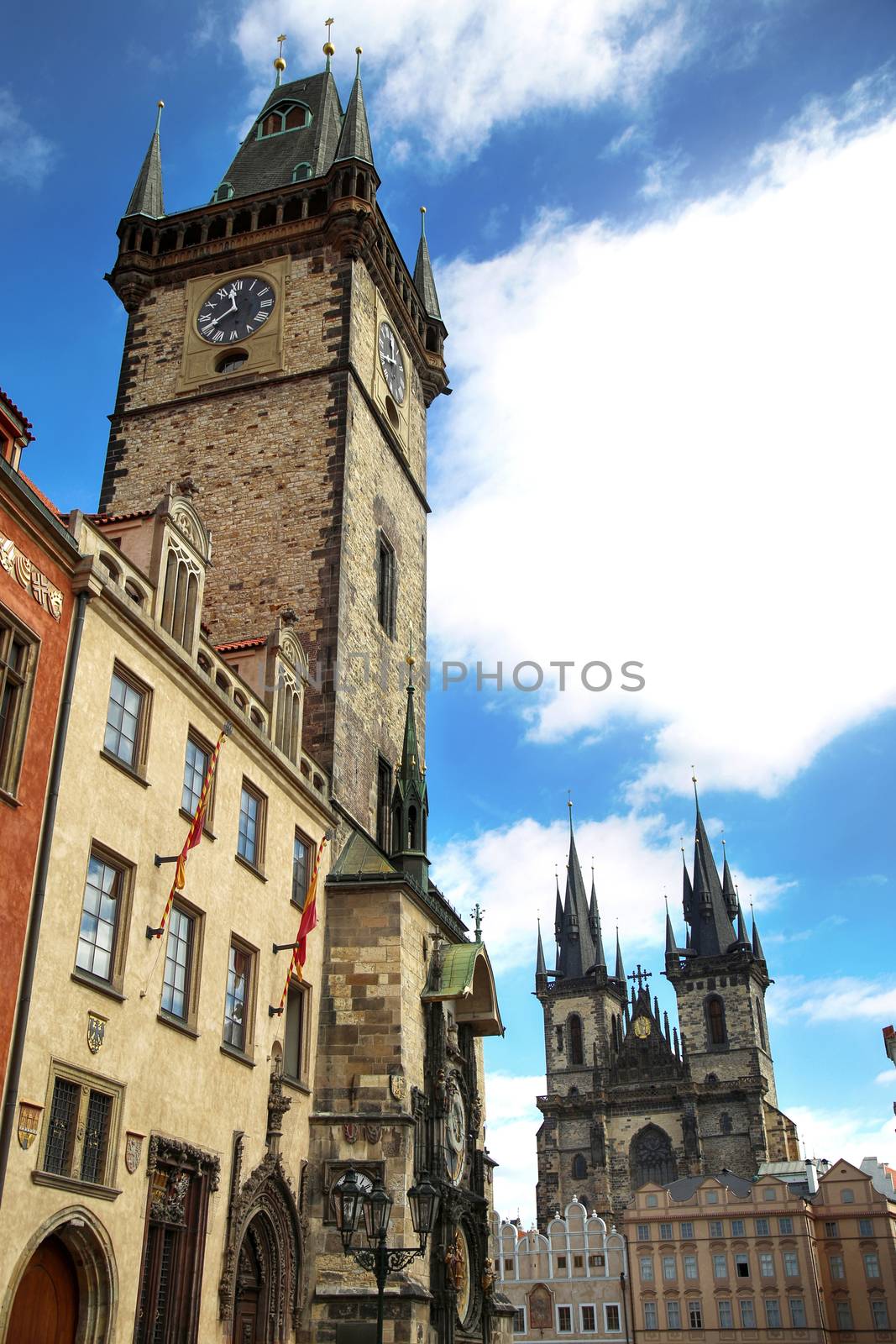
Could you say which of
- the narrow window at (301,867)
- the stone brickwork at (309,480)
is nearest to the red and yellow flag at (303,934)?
the narrow window at (301,867)

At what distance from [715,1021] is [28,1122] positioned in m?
86.1

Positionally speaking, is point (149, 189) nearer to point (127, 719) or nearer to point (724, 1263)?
point (127, 719)

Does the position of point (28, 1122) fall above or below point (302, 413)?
below

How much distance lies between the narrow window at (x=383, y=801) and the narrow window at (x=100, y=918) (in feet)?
33.2

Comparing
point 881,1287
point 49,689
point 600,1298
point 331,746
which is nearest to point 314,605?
point 331,746

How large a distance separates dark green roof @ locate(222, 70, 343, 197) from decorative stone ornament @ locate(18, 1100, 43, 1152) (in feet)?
79.6

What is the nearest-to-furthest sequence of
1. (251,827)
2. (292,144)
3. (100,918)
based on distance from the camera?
1. (100,918)
2. (251,827)
3. (292,144)

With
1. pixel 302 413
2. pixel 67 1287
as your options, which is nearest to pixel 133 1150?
pixel 67 1287

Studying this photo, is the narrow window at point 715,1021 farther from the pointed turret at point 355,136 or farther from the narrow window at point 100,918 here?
the narrow window at point 100,918

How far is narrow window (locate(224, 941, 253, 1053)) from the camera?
54.7ft

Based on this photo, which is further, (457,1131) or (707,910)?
(707,910)

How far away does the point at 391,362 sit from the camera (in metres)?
30.8

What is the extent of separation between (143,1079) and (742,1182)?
66642mm

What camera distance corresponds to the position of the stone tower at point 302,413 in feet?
80.5
